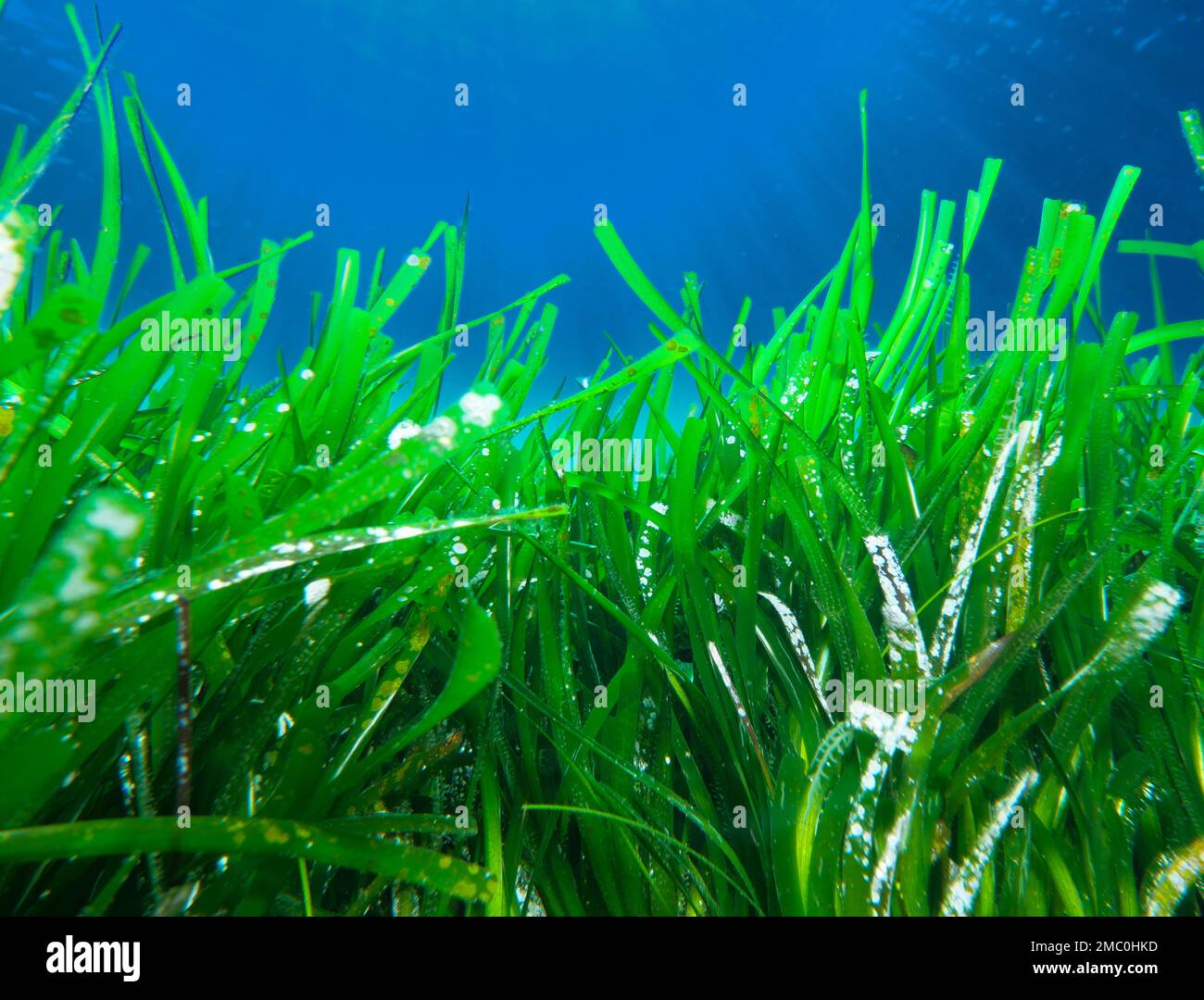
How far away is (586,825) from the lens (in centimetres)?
53

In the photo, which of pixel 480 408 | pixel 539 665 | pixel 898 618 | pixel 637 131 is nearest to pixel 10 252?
pixel 480 408

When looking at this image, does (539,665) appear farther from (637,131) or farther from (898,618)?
(637,131)

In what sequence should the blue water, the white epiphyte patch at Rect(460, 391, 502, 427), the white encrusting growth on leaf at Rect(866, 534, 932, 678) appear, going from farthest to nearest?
the blue water, the white encrusting growth on leaf at Rect(866, 534, 932, 678), the white epiphyte patch at Rect(460, 391, 502, 427)

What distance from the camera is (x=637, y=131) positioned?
39.2m

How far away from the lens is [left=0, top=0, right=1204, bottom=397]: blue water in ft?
90.4

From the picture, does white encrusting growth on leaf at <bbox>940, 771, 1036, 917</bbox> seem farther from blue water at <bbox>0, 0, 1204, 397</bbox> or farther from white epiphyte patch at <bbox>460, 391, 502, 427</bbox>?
blue water at <bbox>0, 0, 1204, 397</bbox>

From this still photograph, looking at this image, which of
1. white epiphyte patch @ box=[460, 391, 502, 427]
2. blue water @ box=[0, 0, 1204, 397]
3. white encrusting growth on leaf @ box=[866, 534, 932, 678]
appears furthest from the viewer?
blue water @ box=[0, 0, 1204, 397]

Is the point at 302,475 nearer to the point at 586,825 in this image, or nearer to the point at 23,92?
the point at 586,825

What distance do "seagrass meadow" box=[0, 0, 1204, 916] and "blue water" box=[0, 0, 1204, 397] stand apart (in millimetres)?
27129

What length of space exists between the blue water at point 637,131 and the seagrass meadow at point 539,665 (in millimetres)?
27129

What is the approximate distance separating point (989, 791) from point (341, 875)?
0.56 meters

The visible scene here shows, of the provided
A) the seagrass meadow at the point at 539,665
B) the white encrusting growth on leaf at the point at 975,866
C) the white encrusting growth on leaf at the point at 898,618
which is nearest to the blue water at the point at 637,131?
the seagrass meadow at the point at 539,665

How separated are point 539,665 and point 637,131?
4524 centimetres

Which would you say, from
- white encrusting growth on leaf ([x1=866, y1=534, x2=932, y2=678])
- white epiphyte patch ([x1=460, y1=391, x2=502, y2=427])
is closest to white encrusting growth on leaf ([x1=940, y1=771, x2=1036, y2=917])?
white encrusting growth on leaf ([x1=866, y1=534, x2=932, y2=678])
